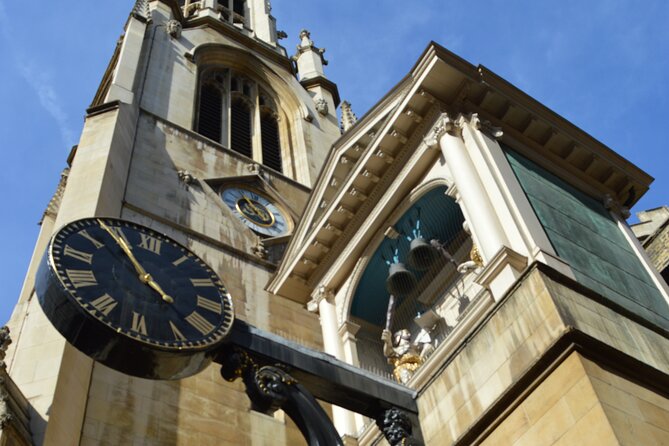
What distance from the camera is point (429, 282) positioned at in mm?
15195

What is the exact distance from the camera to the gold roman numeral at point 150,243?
8406 mm

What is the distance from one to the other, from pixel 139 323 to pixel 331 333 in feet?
26.4

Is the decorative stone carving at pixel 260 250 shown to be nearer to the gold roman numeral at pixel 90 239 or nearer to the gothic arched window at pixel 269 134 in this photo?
the gothic arched window at pixel 269 134

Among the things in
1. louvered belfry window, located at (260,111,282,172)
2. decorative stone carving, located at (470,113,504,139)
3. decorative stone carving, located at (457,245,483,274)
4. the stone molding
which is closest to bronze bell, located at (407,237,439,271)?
decorative stone carving, located at (457,245,483,274)

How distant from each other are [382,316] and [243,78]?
944 inches

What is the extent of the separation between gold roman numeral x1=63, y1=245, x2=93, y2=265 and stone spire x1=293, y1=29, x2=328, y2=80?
33.1 metres

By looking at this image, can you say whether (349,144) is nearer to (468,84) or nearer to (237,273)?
(468,84)

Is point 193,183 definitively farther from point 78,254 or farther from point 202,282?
point 78,254

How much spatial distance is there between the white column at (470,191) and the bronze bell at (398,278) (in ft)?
6.43

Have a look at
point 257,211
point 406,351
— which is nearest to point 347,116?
point 257,211

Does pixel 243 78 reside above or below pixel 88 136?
above

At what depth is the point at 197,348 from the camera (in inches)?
295

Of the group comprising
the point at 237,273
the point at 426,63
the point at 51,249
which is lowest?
the point at 237,273

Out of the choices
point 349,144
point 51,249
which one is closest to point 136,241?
point 51,249
